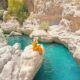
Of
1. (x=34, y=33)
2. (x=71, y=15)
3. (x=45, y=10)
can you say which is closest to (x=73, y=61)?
(x=71, y=15)

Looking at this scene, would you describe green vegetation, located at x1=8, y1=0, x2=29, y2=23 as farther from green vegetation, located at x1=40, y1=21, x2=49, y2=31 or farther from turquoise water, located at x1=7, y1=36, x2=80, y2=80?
turquoise water, located at x1=7, y1=36, x2=80, y2=80

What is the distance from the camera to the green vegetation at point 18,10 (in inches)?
1623

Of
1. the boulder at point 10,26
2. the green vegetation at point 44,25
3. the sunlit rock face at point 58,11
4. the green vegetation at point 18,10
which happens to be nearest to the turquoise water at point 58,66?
the sunlit rock face at point 58,11

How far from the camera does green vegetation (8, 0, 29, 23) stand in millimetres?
41219

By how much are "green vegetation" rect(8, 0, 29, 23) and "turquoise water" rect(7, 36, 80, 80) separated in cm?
1324

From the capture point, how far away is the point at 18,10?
41594mm

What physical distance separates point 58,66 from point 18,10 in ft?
69.7

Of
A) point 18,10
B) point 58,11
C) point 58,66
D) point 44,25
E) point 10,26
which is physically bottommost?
point 10,26

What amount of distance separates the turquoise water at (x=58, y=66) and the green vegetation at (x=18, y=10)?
43.4 feet

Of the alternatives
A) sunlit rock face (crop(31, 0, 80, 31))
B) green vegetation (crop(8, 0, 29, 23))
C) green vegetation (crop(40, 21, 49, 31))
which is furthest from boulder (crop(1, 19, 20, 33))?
green vegetation (crop(40, 21, 49, 31))

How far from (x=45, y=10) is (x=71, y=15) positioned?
23.0ft

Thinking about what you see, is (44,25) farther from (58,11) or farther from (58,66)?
(58,66)

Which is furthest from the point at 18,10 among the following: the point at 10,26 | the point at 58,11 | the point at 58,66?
the point at 58,66

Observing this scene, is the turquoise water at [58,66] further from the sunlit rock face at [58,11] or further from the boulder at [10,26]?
the boulder at [10,26]
